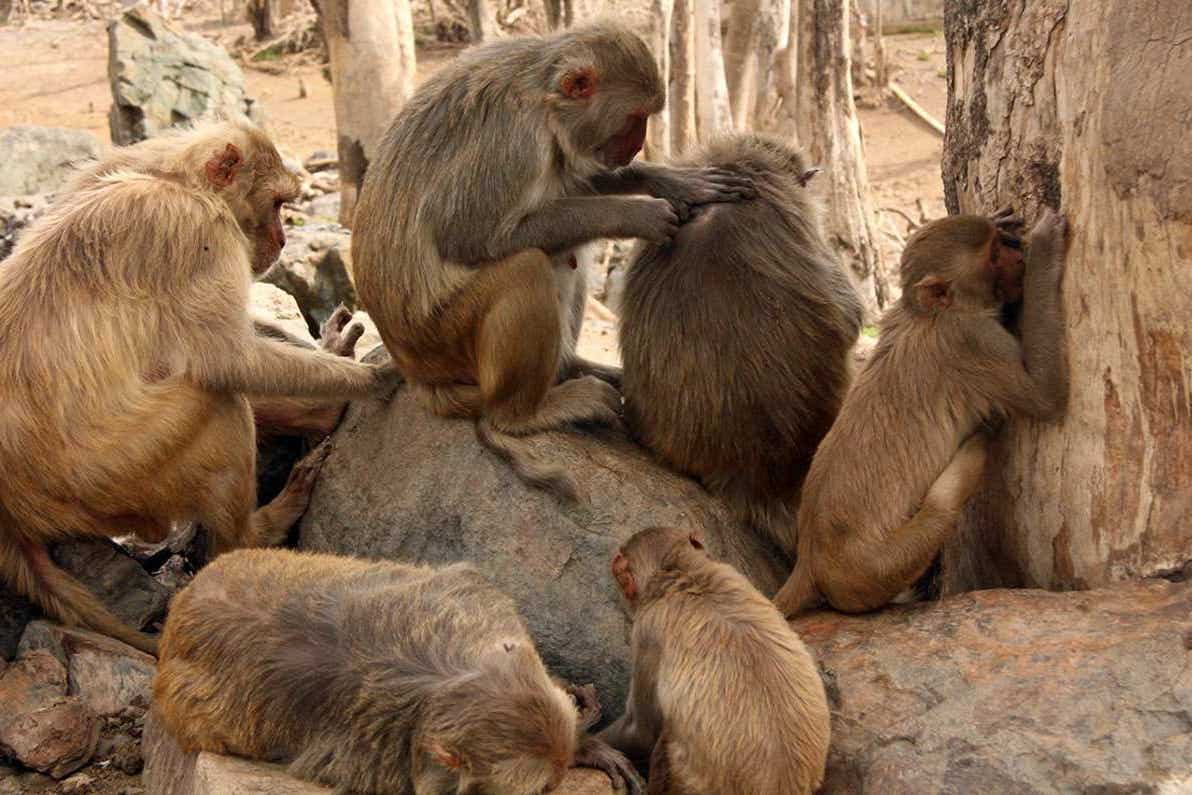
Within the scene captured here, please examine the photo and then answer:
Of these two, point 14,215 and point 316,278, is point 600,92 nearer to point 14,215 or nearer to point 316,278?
point 316,278

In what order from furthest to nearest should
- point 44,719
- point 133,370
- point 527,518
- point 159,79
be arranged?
point 159,79 → point 527,518 → point 133,370 → point 44,719

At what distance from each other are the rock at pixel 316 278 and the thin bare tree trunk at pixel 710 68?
4.75 meters

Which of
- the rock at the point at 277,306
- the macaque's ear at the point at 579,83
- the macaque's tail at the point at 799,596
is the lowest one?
the macaque's tail at the point at 799,596

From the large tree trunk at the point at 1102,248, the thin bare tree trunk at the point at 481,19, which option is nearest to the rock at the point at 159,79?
the thin bare tree trunk at the point at 481,19

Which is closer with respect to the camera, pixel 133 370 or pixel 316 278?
pixel 133 370

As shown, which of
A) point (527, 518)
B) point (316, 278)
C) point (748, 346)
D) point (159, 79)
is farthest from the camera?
point (159, 79)

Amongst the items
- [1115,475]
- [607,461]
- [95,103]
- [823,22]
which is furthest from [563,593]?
[95,103]

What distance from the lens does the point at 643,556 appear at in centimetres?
452

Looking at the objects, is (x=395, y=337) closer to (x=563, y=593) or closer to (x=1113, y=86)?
(x=563, y=593)

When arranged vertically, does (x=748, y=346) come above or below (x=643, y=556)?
above

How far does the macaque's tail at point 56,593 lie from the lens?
17.9 ft

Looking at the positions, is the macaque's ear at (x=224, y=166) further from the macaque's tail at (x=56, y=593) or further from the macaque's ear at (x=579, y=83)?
the macaque's tail at (x=56, y=593)

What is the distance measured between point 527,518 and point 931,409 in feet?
5.37

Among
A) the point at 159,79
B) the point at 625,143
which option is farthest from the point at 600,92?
the point at 159,79
